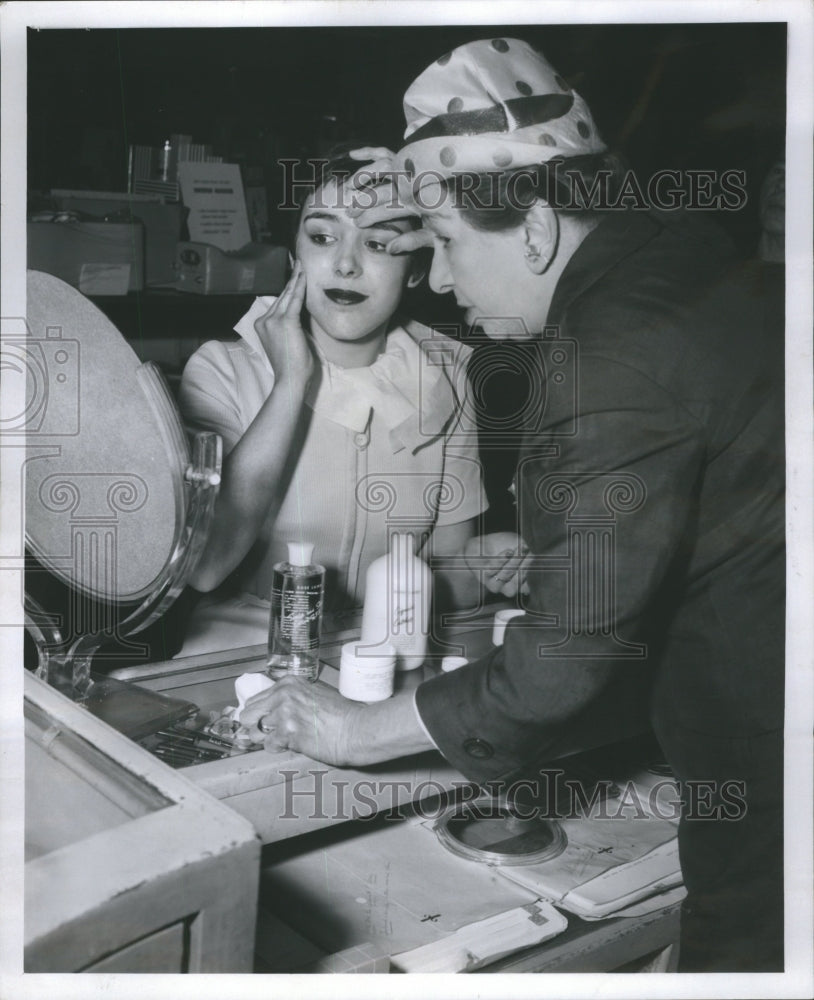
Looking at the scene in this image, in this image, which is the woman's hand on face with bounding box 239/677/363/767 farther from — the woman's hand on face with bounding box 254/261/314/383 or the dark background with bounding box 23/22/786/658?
the dark background with bounding box 23/22/786/658

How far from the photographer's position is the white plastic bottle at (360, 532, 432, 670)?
3.92 ft

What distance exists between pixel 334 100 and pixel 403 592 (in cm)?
57

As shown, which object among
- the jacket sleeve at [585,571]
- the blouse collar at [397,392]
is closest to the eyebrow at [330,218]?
the blouse collar at [397,392]

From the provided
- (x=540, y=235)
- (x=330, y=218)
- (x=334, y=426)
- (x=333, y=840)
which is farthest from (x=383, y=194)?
(x=333, y=840)

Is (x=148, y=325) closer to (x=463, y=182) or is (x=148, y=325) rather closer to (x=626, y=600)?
(x=463, y=182)

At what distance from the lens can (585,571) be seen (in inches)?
39.2

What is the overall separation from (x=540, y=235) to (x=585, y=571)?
37 cm

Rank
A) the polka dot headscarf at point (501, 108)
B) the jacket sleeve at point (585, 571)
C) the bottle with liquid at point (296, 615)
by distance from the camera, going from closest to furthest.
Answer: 1. the jacket sleeve at point (585, 571)
2. the polka dot headscarf at point (501, 108)
3. the bottle with liquid at point (296, 615)

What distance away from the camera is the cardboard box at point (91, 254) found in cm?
108

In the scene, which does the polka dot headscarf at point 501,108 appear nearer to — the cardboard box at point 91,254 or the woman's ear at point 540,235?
the woman's ear at point 540,235

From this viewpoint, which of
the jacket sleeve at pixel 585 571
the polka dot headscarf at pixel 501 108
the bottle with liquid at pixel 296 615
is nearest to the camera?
the jacket sleeve at pixel 585 571

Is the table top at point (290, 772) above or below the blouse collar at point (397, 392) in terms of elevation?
below

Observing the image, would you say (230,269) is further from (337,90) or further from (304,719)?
(304,719)

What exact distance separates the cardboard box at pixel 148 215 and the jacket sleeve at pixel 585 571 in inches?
19.3
